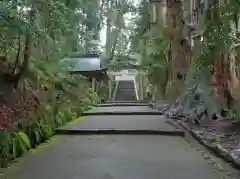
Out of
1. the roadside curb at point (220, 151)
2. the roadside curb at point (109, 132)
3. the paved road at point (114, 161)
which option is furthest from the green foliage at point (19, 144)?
the roadside curb at point (220, 151)

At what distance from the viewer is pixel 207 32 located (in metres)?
→ 8.09

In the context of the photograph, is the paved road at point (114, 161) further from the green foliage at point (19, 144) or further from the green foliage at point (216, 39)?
the green foliage at point (216, 39)

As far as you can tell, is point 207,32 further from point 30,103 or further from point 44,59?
point 30,103

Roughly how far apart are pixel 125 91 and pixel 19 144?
23596mm

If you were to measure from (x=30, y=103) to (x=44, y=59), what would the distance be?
1860mm

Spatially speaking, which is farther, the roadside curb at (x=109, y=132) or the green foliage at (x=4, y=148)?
the roadside curb at (x=109, y=132)

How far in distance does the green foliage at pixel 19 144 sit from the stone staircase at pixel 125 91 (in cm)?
2165

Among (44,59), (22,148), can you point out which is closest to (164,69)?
(44,59)

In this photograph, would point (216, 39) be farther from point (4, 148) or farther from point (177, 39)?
point (177, 39)

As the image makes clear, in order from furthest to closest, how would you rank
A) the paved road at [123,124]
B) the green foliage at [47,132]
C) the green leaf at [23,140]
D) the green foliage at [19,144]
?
the paved road at [123,124]
the green foliage at [47,132]
the green leaf at [23,140]
the green foliage at [19,144]

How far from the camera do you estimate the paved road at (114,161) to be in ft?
14.3

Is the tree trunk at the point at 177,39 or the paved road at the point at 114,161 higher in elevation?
the tree trunk at the point at 177,39

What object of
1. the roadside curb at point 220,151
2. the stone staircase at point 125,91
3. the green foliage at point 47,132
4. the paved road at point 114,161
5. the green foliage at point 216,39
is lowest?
the paved road at point 114,161

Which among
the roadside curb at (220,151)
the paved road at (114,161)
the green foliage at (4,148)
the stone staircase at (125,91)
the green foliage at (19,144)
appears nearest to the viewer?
the paved road at (114,161)
